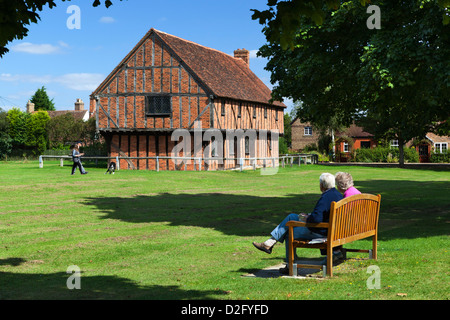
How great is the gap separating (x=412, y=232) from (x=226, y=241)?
14.4 feet

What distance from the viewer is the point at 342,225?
8383 millimetres

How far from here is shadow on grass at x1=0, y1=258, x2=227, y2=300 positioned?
7152mm

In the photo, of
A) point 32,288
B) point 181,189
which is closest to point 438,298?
point 32,288

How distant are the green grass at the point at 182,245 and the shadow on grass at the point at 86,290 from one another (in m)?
0.02

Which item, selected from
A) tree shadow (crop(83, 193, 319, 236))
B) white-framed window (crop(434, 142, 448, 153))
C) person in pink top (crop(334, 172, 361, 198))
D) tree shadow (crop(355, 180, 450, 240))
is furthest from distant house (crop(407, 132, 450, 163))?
person in pink top (crop(334, 172, 361, 198))

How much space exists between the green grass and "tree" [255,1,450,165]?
11.1 feet

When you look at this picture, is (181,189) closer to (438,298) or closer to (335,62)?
(335,62)

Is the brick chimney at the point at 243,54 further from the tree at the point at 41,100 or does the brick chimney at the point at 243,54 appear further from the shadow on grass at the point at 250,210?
the tree at the point at 41,100

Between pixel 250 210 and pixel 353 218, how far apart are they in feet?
30.3

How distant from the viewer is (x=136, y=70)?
134ft

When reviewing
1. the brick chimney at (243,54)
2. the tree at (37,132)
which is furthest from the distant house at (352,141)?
the tree at (37,132)

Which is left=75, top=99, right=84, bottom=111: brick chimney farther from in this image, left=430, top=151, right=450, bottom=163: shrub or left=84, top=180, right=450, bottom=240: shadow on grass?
left=84, top=180, right=450, bottom=240: shadow on grass

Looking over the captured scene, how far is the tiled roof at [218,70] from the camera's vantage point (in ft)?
132

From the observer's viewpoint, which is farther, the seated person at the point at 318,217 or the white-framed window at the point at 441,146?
the white-framed window at the point at 441,146
